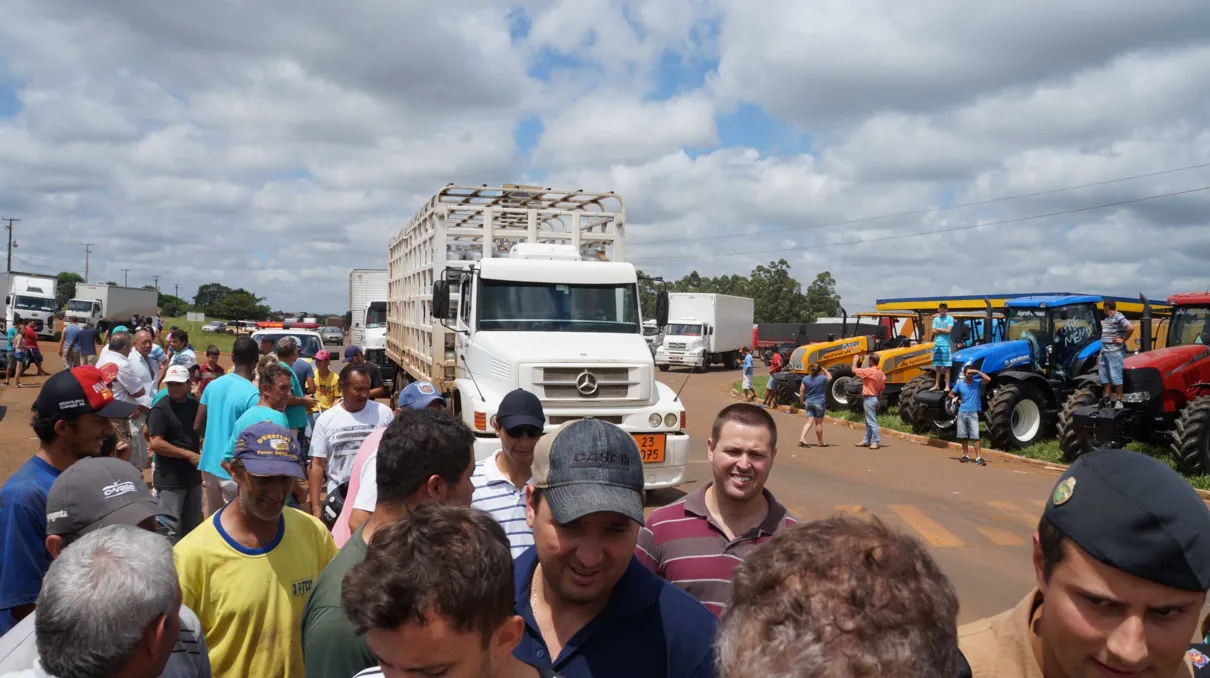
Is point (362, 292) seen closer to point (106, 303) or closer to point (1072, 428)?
point (1072, 428)

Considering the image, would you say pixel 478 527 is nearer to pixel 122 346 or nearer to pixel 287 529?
pixel 287 529

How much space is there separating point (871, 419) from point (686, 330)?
22266 mm

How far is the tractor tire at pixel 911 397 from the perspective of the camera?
17.0 meters

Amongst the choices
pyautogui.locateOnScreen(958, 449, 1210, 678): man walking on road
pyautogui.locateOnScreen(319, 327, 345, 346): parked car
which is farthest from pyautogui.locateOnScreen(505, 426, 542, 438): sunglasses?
pyautogui.locateOnScreen(319, 327, 345, 346): parked car

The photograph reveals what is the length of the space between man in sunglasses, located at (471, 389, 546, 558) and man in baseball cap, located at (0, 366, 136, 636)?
5.59ft

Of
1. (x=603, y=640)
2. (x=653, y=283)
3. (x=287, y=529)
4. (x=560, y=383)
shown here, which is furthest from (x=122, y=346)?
(x=603, y=640)

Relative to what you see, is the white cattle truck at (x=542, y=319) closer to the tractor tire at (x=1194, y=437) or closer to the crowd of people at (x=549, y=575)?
the crowd of people at (x=549, y=575)

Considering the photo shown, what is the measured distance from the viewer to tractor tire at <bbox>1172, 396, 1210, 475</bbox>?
11258 millimetres

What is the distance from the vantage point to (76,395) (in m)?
3.63

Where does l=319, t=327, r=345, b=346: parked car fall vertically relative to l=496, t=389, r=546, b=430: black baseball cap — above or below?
below

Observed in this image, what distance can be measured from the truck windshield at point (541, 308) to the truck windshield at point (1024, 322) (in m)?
10.2

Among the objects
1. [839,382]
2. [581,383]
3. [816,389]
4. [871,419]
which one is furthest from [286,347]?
[839,382]

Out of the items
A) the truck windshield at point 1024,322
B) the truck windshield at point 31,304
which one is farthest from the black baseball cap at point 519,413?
the truck windshield at point 31,304

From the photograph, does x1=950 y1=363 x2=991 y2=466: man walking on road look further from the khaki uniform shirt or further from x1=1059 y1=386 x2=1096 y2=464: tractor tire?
the khaki uniform shirt
